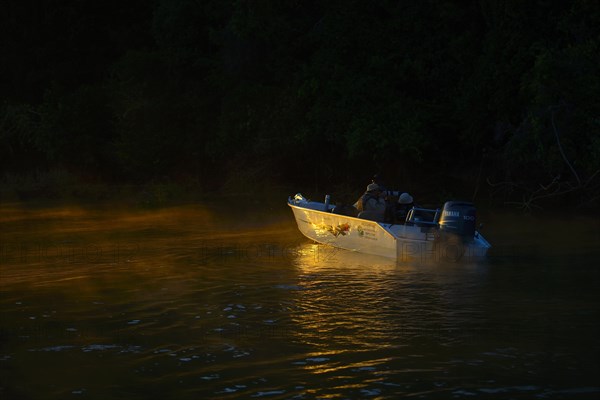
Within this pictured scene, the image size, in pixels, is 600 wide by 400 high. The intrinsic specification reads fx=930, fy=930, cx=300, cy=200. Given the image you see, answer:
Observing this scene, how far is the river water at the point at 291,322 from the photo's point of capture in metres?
9.42

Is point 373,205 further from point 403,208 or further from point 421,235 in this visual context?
point 421,235

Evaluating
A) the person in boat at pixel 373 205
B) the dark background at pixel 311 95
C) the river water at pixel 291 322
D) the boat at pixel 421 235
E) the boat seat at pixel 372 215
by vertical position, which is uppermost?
the dark background at pixel 311 95

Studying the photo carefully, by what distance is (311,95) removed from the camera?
1332 inches

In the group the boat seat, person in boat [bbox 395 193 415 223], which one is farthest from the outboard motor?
the boat seat

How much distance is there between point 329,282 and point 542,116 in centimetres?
1239

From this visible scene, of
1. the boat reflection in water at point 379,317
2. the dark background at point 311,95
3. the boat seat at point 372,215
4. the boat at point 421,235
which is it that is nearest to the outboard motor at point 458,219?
the boat at point 421,235

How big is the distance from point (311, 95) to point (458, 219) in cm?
1737

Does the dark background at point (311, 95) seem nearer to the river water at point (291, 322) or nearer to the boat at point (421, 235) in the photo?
the river water at point (291, 322)

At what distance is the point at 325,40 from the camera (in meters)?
34.0

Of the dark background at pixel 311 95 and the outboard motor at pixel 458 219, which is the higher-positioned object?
the dark background at pixel 311 95

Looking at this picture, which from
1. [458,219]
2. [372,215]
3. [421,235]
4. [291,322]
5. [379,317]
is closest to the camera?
[291,322]

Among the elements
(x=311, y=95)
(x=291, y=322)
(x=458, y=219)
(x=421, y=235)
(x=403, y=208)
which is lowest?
(x=291, y=322)

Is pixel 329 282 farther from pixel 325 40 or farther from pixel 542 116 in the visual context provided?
pixel 325 40

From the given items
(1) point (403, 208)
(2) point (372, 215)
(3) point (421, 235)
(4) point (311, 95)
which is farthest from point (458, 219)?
(4) point (311, 95)
